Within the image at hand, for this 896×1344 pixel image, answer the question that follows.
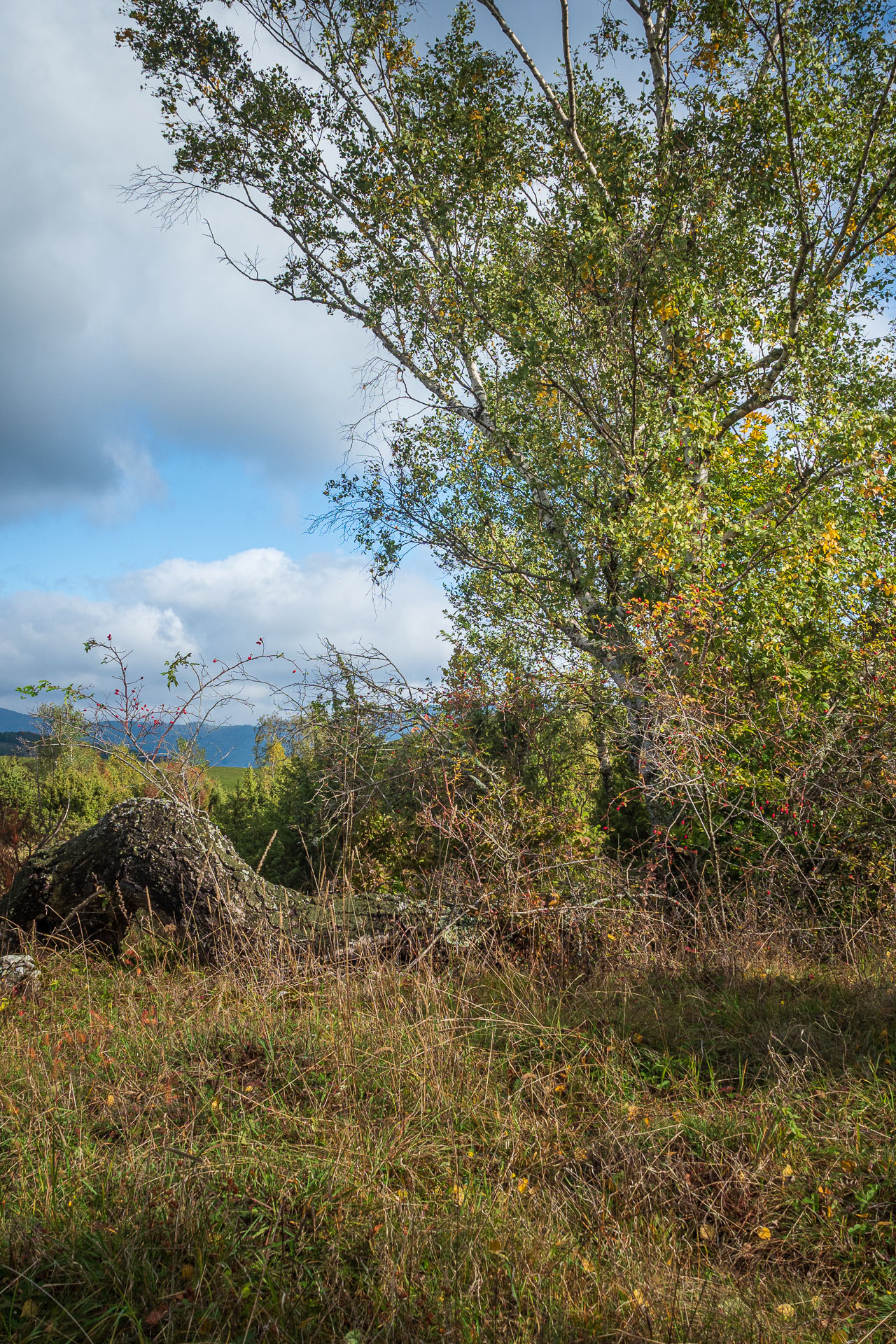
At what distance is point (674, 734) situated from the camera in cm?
643

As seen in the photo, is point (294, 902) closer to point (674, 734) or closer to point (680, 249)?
point (674, 734)

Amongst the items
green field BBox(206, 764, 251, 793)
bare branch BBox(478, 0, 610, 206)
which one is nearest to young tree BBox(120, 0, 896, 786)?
bare branch BBox(478, 0, 610, 206)

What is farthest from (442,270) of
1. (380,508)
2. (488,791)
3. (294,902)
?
(294,902)

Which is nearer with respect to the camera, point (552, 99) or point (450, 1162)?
point (450, 1162)

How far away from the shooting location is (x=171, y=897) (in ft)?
18.4

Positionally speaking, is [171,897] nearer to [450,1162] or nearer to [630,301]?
[450,1162]

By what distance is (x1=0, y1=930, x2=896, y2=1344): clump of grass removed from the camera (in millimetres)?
2209

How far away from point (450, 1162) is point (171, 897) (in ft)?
11.4

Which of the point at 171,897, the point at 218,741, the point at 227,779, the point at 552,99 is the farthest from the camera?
the point at 227,779

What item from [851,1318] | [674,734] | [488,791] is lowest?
[851,1318]

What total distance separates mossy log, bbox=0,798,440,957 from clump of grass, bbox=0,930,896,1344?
0.91 m

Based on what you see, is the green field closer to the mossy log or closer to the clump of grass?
the mossy log

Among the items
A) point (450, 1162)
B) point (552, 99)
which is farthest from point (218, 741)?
point (552, 99)

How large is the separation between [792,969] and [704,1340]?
9.30 ft
